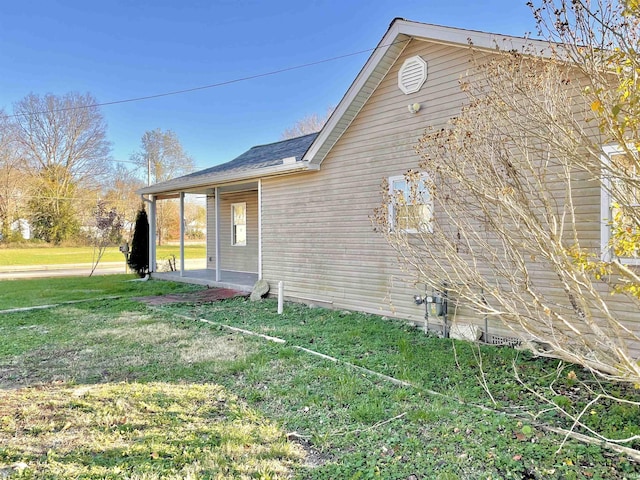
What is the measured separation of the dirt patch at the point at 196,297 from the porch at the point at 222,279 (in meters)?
0.19

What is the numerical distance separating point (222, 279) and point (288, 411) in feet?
29.3

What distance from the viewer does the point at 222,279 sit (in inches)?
478

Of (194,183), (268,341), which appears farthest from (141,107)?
(268,341)

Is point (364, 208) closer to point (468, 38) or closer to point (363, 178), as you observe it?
point (363, 178)

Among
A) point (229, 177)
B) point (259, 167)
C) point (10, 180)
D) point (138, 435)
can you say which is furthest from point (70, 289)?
point (10, 180)

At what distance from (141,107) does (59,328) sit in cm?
3215

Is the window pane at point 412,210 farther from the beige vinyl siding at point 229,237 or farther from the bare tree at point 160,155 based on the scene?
the bare tree at point 160,155

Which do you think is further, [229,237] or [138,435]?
[229,237]

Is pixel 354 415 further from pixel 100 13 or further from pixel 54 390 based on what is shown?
pixel 100 13

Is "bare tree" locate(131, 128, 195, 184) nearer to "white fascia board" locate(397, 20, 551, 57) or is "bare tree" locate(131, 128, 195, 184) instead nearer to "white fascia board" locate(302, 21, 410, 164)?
"white fascia board" locate(302, 21, 410, 164)

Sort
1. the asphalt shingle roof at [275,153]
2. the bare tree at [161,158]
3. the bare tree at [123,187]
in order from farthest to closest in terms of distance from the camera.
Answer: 1. the bare tree at [123,187]
2. the bare tree at [161,158]
3. the asphalt shingle roof at [275,153]

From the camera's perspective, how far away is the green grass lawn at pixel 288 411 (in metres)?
2.75

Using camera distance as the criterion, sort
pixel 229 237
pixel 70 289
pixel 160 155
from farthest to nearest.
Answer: pixel 160 155 → pixel 229 237 → pixel 70 289

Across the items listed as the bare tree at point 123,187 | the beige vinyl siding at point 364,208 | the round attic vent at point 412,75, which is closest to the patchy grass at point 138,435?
the beige vinyl siding at point 364,208
